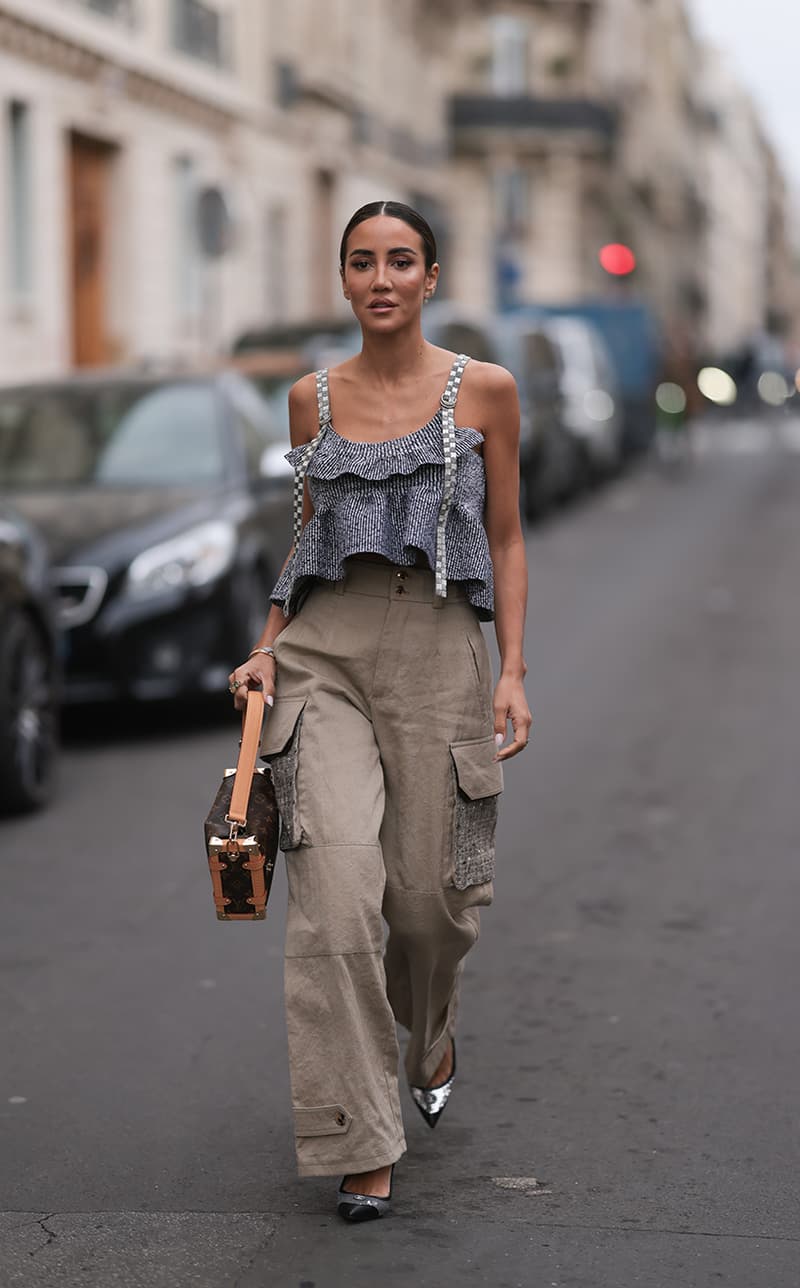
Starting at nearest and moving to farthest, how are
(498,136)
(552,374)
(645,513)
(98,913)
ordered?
(98,913) < (552,374) < (645,513) < (498,136)

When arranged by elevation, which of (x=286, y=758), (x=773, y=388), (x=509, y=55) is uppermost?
(x=509, y=55)

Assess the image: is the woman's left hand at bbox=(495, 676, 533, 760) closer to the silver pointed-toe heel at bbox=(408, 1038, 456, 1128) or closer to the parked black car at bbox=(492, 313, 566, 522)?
the silver pointed-toe heel at bbox=(408, 1038, 456, 1128)

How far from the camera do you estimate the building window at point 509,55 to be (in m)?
60.4

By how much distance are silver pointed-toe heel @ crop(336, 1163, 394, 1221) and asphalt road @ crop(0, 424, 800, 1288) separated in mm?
32

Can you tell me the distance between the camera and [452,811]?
425 centimetres

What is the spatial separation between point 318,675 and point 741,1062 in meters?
1.54

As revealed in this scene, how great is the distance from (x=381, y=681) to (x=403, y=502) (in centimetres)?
32

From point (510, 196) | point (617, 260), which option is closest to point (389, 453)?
point (617, 260)

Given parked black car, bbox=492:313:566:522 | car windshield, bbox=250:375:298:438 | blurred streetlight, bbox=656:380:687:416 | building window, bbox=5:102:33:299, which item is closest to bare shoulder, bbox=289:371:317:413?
car windshield, bbox=250:375:298:438

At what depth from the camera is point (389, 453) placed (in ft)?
13.8

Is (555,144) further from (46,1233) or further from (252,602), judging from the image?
(46,1233)

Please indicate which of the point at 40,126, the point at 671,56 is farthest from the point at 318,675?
the point at 671,56

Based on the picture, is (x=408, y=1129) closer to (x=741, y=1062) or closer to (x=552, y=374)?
(x=741, y=1062)

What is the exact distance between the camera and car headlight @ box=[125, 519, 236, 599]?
9.79 meters
